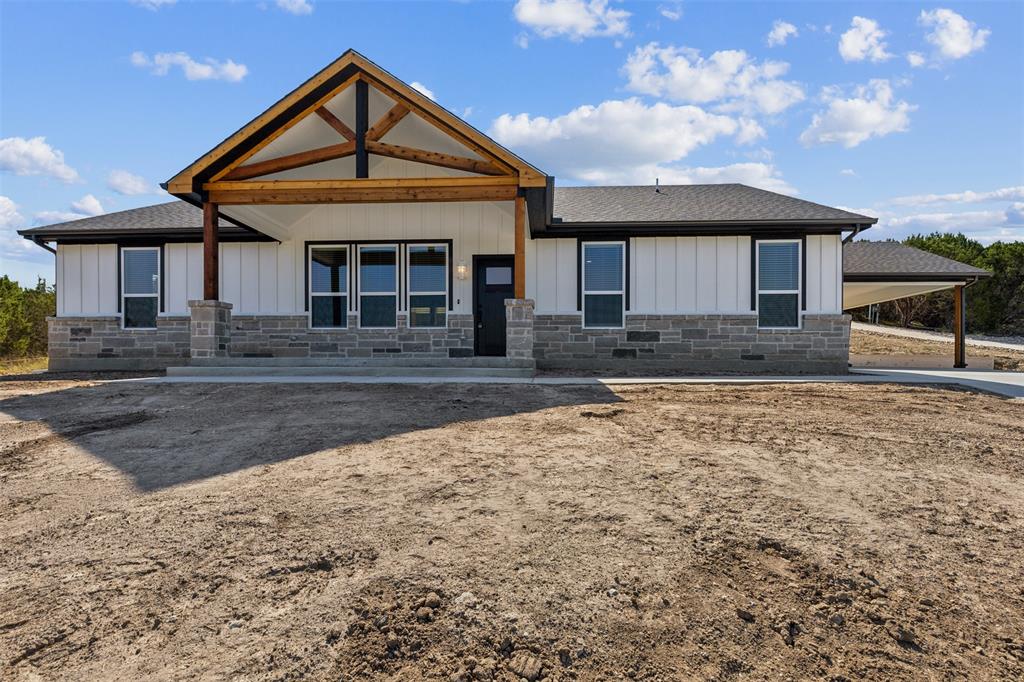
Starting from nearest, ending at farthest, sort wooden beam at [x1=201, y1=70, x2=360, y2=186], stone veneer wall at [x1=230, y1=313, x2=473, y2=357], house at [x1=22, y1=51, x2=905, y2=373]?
wooden beam at [x1=201, y1=70, x2=360, y2=186] < house at [x1=22, y1=51, x2=905, y2=373] < stone veneer wall at [x1=230, y1=313, x2=473, y2=357]

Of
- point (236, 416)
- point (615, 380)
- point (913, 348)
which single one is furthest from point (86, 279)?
point (913, 348)

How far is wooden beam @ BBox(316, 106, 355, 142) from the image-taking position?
364 inches

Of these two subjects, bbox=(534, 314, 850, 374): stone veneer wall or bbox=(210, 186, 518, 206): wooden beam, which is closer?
bbox=(210, 186, 518, 206): wooden beam

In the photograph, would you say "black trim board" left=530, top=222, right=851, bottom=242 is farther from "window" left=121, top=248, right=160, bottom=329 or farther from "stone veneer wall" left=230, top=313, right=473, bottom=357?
"window" left=121, top=248, right=160, bottom=329

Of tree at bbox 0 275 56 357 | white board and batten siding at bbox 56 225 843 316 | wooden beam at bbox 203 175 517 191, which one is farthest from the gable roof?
tree at bbox 0 275 56 357

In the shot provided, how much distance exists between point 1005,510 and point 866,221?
909 centimetres

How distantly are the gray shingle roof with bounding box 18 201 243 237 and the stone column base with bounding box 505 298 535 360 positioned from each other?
22.1ft

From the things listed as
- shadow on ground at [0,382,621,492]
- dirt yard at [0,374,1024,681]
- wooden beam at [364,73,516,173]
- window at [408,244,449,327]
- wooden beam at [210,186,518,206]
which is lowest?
dirt yard at [0,374,1024,681]

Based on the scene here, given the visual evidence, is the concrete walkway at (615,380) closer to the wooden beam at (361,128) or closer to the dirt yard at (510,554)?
the dirt yard at (510,554)

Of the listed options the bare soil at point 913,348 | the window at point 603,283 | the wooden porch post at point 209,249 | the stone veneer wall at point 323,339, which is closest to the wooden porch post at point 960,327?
the bare soil at point 913,348

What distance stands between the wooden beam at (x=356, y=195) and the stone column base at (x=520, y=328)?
1976 mm

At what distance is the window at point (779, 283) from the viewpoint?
11.0 metres

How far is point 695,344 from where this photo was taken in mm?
11094

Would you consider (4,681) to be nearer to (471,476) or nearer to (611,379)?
(471,476)
